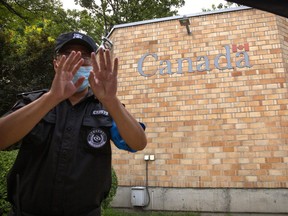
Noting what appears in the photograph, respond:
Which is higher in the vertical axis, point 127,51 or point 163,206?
point 127,51

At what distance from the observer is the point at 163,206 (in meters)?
5.58

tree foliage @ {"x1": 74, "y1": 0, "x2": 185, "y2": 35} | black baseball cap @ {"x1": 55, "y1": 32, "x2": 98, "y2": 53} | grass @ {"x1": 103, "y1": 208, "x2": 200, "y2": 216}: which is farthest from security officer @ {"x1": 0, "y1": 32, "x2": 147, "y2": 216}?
tree foliage @ {"x1": 74, "y1": 0, "x2": 185, "y2": 35}

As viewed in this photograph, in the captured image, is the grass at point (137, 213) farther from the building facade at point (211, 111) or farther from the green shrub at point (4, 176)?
the green shrub at point (4, 176)

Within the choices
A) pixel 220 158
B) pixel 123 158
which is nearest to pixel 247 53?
pixel 220 158

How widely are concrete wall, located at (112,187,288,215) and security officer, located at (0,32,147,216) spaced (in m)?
4.25

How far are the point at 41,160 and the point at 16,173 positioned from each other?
0.15 m

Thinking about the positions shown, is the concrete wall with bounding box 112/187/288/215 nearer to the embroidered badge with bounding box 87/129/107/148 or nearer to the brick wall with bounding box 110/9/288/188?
the brick wall with bounding box 110/9/288/188

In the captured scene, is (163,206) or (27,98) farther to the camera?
(163,206)

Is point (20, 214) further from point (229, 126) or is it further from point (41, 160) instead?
point (229, 126)

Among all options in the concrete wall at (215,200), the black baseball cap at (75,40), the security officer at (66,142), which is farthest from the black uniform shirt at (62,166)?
the concrete wall at (215,200)

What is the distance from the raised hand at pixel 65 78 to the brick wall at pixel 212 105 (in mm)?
4547

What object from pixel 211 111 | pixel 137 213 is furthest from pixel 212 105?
pixel 137 213

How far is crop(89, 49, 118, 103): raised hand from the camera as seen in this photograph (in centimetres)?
135

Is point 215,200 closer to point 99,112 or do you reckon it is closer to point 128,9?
point 99,112
